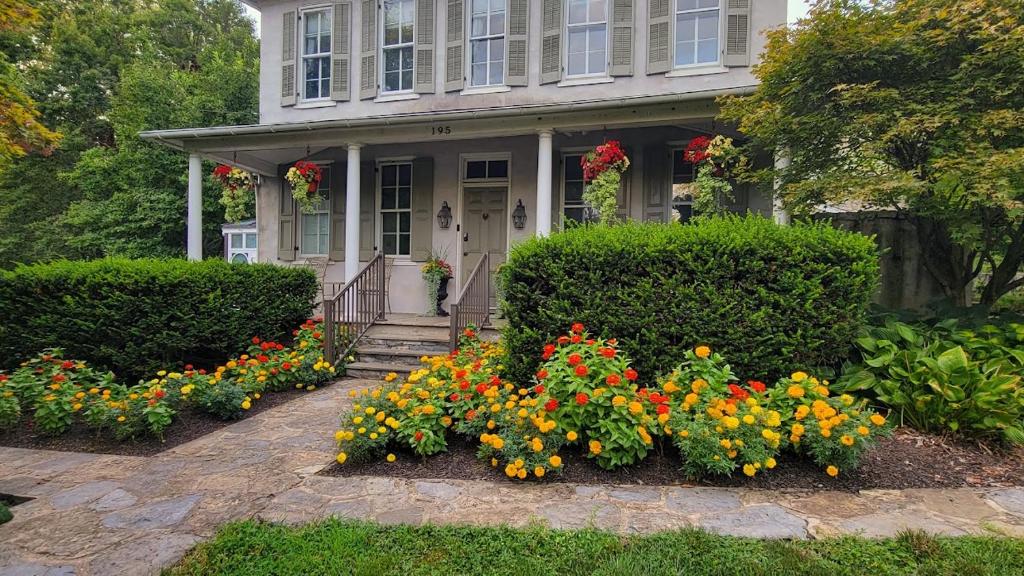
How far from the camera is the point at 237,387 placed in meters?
4.72

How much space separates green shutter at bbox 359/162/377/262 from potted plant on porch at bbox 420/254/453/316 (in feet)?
4.54

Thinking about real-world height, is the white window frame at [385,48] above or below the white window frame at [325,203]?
above

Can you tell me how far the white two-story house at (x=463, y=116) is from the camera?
708 cm

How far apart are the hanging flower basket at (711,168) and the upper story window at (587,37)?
2261mm

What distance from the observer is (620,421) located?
3.02 m

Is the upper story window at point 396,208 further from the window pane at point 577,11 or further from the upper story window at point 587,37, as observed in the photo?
the window pane at point 577,11

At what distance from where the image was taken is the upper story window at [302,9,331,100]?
29.7ft

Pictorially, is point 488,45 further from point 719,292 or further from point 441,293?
point 719,292

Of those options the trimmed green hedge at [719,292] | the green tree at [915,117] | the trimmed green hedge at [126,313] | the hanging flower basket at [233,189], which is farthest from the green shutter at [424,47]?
the trimmed green hedge at [719,292]

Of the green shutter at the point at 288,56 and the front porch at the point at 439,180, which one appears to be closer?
the front porch at the point at 439,180

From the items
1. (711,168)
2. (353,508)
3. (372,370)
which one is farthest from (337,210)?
(353,508)

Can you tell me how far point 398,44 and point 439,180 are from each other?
94.3 inches

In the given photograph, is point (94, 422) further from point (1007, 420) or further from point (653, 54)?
point (653, 54)

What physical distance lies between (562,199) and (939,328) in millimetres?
5105
